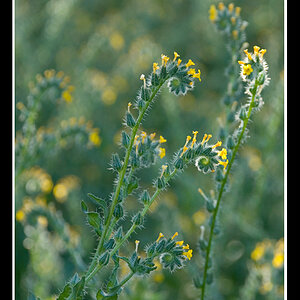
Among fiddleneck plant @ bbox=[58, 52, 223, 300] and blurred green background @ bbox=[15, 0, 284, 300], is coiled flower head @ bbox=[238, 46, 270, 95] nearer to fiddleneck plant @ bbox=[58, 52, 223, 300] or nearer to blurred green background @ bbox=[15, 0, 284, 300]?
fiddleneck plant @ bbox=[58, 52, 223, 300]

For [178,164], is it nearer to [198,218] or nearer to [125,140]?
[125,140]

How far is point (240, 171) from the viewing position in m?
3.60

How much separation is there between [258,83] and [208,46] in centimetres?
395

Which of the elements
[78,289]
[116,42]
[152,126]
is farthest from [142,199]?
[116,42]

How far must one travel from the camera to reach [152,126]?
469cm

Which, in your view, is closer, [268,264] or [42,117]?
[268,264]

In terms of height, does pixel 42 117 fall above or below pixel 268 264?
above

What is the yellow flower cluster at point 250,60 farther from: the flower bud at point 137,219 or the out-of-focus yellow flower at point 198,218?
the out-of-focus yellow flower at point 198,218

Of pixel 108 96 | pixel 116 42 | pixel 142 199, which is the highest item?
pixel 116 42

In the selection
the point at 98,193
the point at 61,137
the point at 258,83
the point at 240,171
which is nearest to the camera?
the point at 258,83

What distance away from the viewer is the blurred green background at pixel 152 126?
10.4 ft

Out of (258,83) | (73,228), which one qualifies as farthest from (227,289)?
(258,83)

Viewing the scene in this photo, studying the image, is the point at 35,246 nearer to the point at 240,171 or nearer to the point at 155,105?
the point at 240,171

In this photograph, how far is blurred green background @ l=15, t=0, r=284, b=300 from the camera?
316 cm
